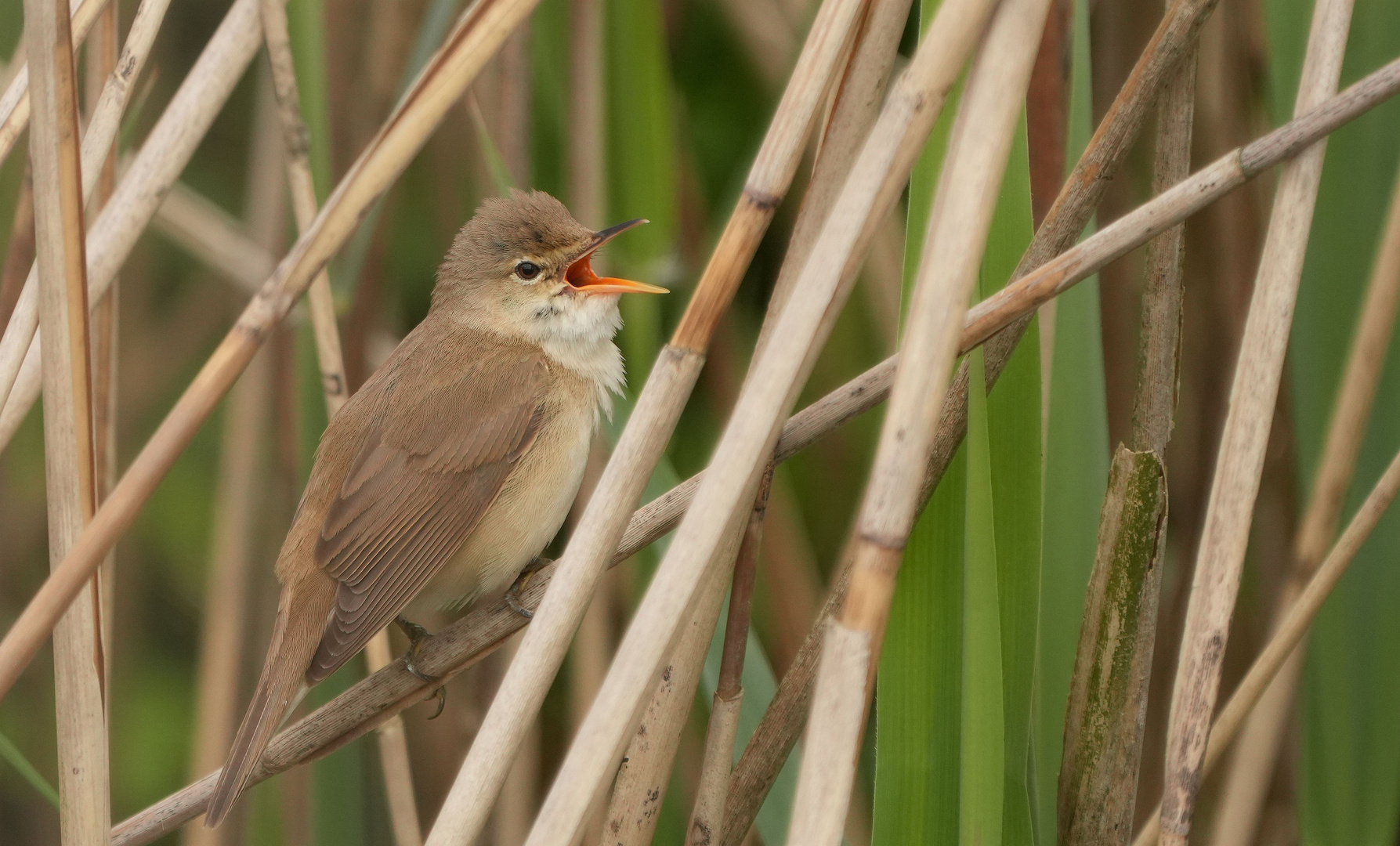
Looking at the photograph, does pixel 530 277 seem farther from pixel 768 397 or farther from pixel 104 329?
pixel 768 397

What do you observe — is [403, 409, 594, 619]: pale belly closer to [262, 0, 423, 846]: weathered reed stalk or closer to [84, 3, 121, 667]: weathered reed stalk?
[262, 0, 423, 846]: weathered reed stalk

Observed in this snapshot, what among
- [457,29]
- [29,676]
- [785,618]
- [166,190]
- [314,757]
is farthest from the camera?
[29,676]

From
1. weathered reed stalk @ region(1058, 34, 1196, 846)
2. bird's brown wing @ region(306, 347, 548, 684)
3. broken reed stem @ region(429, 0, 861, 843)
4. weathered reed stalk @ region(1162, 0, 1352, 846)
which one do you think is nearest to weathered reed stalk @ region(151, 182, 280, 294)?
bird's brown wing @ region(306, 347, 548, 684)

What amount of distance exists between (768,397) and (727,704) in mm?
540

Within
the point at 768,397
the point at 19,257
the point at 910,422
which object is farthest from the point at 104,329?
the point at 910,422

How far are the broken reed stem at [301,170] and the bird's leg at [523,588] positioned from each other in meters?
0.51

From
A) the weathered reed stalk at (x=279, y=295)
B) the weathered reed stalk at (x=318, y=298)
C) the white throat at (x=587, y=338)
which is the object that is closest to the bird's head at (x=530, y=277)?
the white throat at (x=587, y=338)

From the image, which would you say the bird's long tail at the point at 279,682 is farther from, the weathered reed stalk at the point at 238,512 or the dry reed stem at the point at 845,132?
the dry reed stem at the point at 845,132

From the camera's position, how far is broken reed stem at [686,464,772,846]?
1.59 meters

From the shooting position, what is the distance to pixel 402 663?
6.44ft

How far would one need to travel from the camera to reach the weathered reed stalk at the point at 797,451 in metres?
1.45

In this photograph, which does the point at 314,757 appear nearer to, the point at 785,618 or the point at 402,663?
the point at 402,663

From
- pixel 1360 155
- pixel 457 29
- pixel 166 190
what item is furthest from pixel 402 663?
pixel 1360 155

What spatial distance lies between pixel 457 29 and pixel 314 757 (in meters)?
1.17
